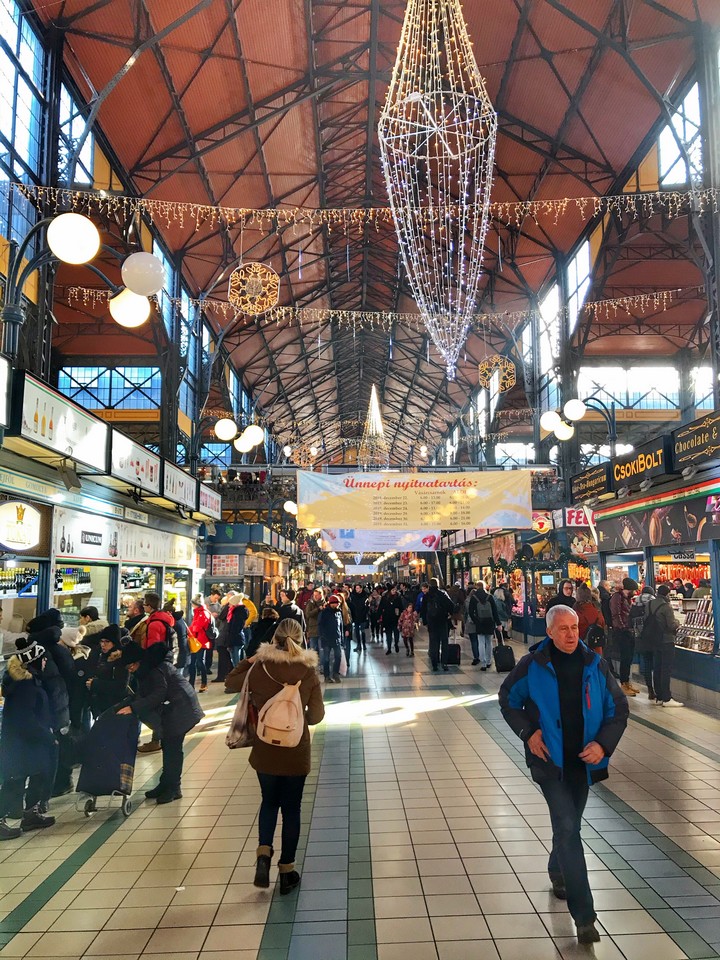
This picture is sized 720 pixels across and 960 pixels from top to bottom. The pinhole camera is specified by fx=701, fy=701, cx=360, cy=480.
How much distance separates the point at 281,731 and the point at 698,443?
7684 mm

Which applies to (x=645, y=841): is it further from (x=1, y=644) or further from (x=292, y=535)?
(x=292, y=535)

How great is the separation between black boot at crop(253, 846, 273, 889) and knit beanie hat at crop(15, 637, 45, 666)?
7.55ft

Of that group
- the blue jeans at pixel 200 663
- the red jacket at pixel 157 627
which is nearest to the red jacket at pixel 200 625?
the blue jeans at pixel 200 663

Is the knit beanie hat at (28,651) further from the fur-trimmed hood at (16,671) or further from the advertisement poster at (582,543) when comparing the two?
the advertisement poster at (582,543)

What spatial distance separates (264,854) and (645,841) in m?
2.46

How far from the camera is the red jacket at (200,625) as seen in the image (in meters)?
10.7

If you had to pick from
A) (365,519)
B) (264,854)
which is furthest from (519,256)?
(264,854)

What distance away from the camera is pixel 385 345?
31359 mm

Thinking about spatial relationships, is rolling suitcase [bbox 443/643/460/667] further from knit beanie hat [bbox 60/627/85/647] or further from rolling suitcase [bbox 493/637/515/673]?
knit beanie hat [bbox 60/627/85/647]

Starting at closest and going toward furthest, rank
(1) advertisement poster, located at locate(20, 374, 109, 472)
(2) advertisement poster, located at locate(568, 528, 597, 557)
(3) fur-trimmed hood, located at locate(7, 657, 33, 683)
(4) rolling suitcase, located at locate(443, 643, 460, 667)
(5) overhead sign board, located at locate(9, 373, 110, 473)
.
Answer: (3) fur-trimmed hood, located at locate(7, 657, 33, 683), (5) overhead sign board, located at locate(9, 373, 110, 473), (1) advertisement poster, located at locate(20, 374, 109, 472), (4) rolling suitcase, located at locate(443, 643, 460, 667), (2) advertisement poster, located at locate(568, 528, 597, 557)

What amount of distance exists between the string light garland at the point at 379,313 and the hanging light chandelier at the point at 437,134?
10.00 ft

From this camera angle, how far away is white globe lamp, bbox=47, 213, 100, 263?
17.0ft

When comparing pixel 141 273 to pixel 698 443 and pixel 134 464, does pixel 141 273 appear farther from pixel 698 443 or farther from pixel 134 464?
pixel 698 443

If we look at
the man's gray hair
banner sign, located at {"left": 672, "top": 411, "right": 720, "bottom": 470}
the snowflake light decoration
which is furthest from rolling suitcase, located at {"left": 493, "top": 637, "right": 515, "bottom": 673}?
the man's gray hair
